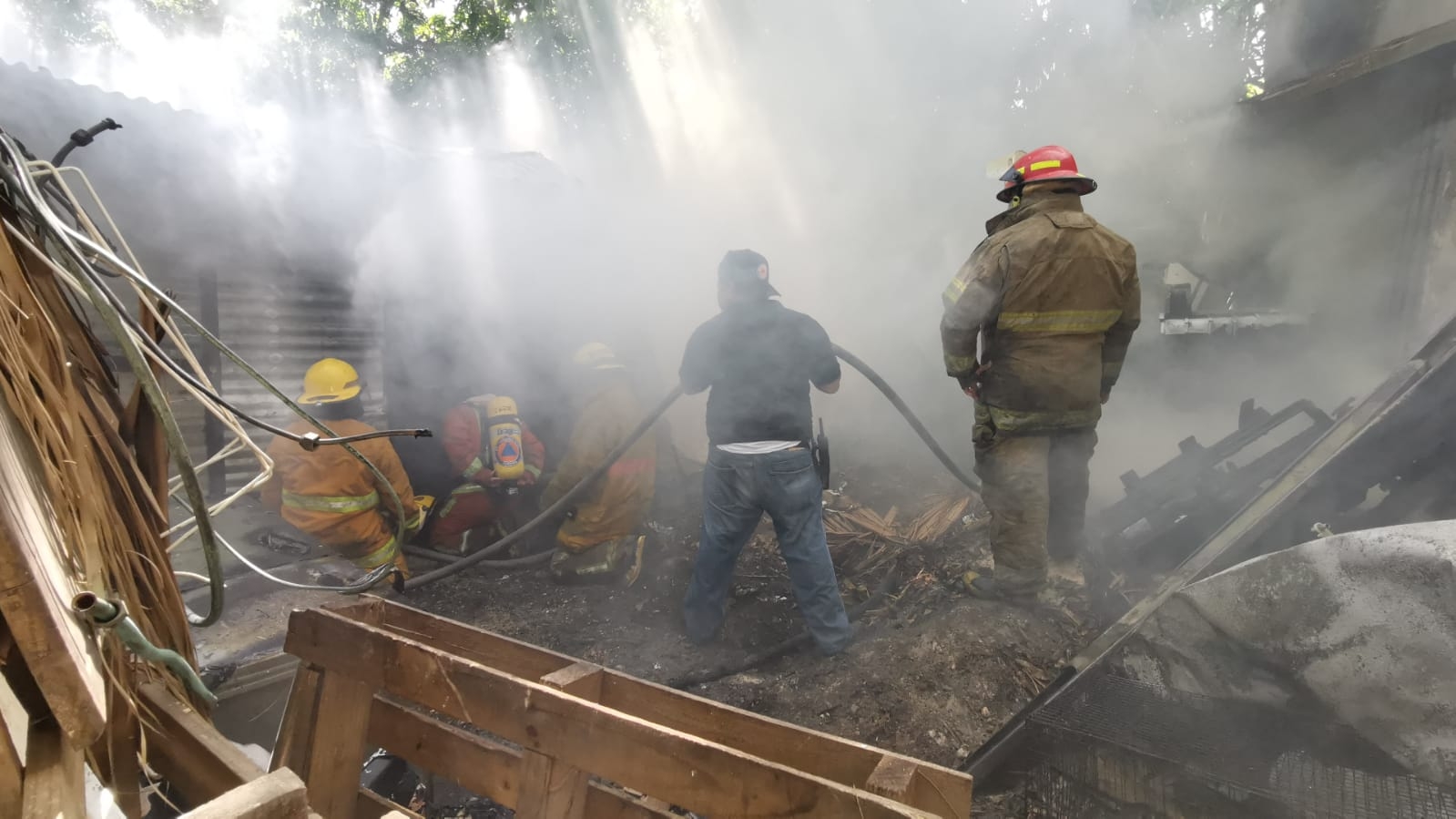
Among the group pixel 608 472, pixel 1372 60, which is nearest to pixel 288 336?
pixel 608 472

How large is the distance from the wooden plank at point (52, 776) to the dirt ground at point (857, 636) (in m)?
2.98

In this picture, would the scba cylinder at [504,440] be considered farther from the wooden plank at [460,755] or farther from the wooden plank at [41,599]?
the wooden plank at [41,599]

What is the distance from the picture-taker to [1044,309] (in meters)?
4.09

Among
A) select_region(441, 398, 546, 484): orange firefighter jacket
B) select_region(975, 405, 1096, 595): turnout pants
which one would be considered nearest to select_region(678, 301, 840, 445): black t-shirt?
select_region(975, 405, 1096, 595): turnout pants

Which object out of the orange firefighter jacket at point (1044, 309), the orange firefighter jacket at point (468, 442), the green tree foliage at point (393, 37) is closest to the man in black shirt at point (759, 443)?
the orange firefighter jacket at point (1044, 309)

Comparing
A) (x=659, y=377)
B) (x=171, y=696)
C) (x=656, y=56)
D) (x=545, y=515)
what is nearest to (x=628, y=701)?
(x=171, y=696)

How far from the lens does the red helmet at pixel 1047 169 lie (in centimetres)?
415

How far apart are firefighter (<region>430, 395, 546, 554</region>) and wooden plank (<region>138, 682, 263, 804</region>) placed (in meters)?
4.17

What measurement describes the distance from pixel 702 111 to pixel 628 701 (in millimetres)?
10608

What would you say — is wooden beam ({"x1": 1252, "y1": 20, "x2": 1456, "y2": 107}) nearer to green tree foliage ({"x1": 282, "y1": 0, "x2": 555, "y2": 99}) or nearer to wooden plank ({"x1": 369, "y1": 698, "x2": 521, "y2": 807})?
wooden plank ({"x1": 369, "y1": 698, "x2": 521, "y2": 807})

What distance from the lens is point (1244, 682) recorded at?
9.20ft

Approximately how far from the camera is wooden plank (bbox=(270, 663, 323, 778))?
195 centimetres

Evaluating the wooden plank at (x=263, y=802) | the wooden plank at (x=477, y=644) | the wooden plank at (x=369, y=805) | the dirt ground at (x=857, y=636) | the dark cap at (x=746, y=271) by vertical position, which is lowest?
the dirt ground at (x=857, y=636)

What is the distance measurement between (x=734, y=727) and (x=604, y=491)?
13.6 feet
